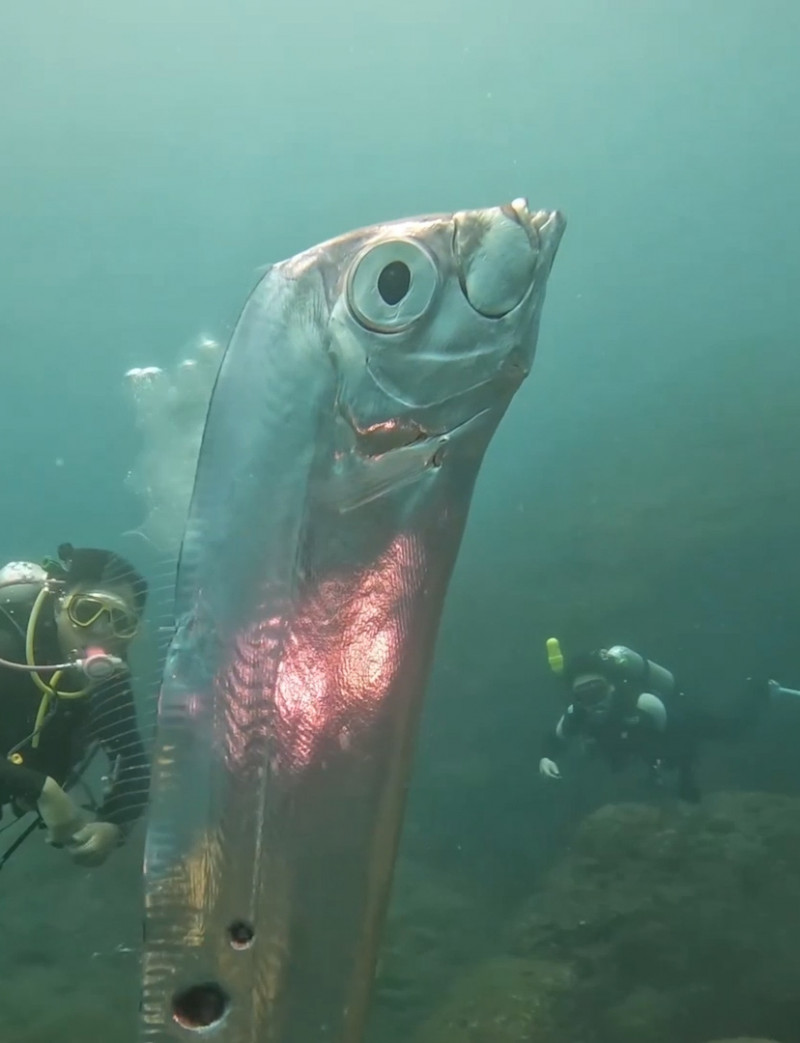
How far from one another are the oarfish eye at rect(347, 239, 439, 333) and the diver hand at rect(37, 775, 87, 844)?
2.32 m

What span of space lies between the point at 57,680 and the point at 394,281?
265 cm

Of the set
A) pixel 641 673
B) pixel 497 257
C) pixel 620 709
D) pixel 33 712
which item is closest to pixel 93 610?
pixel 33 712

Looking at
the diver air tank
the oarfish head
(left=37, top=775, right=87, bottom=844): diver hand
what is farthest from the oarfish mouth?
the diver air tank

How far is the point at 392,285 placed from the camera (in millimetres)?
837

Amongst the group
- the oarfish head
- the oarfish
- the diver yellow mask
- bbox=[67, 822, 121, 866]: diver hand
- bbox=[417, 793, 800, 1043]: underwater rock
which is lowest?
bbox=[417, 793, 800, 1043]: underwater rock

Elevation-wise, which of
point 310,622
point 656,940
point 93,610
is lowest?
point 656,940

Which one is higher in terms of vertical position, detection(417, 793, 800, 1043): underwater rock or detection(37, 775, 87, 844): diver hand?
detection(37, 775, 87, 844): diver hand

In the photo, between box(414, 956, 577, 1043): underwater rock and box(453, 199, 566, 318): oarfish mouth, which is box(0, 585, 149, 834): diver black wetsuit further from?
box(414, 956, 577, 1043): underwater rock

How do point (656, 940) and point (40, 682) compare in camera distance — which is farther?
point (656, 940)

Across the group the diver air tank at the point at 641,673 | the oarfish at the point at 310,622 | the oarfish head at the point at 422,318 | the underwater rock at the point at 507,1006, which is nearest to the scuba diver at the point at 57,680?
the oarfish at the point at 310,622

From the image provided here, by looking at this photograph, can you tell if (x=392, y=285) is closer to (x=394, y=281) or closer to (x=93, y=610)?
(x=394, y=281)

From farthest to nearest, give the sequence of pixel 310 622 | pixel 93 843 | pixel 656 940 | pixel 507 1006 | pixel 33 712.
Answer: pixel 656 940, pixel 507 1006, pixel 33 712, pixel 93 843, pixel 310 622

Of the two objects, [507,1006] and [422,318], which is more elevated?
[422,318]

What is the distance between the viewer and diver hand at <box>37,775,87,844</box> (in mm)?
2561
